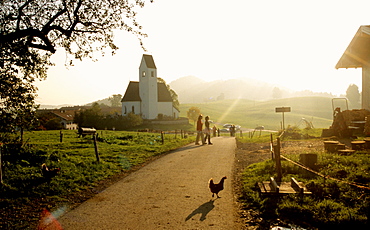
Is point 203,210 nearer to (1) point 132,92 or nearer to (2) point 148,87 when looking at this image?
(2) point 148,87

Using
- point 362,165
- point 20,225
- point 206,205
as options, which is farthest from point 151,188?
point 362,165

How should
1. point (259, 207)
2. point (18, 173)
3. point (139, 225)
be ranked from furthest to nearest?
point (18, 173), point (259, 207), point (139, 225)

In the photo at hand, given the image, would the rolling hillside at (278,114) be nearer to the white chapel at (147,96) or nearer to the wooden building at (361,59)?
the white chapel at (147,96)

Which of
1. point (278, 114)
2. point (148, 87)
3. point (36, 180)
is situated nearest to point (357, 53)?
point (36, 180)

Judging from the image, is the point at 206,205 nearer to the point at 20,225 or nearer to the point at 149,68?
the point at 20,225

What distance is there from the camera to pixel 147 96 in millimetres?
79062

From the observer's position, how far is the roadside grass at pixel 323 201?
5.60 meters

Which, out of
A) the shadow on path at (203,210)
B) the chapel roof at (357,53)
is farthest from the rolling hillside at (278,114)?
the shadow on path at (203,210)

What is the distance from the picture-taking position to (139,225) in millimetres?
5680

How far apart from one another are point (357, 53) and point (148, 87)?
209 ft

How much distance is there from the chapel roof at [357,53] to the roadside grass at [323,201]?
10393 millimetres

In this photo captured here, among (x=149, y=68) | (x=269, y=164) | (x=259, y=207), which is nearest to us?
(x=259, y=207)

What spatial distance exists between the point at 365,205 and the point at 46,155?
10654 millimetres

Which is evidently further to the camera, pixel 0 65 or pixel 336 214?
pixel 0 65
